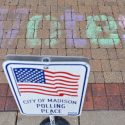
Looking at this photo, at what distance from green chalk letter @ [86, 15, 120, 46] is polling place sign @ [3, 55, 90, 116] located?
2.45 m

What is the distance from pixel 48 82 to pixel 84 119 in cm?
150

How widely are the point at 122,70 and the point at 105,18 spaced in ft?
4.94

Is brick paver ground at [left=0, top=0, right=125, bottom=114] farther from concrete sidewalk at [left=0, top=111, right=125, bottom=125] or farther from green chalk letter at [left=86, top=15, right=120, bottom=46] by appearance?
concrete sidewalk at [left=0, top=111, right=125, bottom=125]

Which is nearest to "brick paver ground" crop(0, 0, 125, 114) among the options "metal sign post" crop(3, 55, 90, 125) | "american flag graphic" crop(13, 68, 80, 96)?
"metal sign post" crop(3, 55, 90, 125)

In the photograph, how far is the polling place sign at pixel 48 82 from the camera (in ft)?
6.68

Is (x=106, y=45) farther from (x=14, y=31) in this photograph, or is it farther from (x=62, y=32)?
(x=14, y=31)

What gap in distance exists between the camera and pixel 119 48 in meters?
4.66

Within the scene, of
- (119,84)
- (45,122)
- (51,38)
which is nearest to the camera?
(45,122)

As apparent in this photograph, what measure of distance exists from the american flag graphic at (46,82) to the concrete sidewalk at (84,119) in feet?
4.10

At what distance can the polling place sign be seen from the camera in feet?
6.68

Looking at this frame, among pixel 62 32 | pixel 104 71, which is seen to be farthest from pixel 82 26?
pixel 104 71

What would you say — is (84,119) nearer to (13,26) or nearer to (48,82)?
(48,82)

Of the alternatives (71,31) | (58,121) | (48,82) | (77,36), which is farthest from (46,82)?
(71,31)

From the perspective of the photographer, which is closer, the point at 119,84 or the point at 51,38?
the point at 119,84
